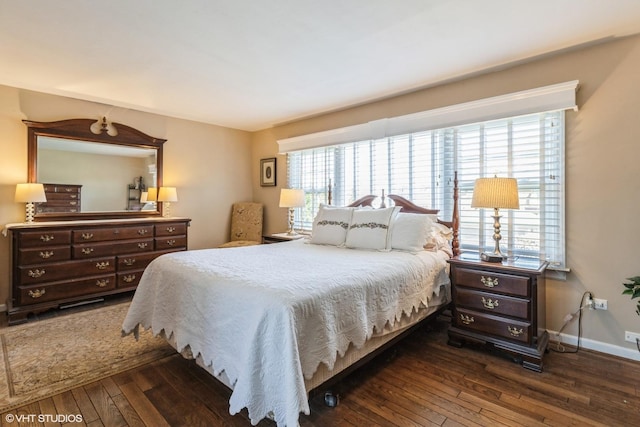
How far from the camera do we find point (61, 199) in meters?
3.69

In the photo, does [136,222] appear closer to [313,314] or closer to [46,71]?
[46,71]

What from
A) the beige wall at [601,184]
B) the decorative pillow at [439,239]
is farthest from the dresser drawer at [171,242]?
the beige wall at [601,184]

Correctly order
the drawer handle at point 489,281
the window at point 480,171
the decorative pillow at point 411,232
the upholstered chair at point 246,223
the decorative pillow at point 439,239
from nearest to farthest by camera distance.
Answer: the drawer handle at point 489,281 → the window at point 480,171 → the decorative pillow at point 411,232 → the decorative pillow at point 439,239 → the upholstered chair at point 246,223

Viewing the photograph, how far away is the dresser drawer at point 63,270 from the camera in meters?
3.12

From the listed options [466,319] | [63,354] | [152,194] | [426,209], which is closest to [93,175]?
[152,194]

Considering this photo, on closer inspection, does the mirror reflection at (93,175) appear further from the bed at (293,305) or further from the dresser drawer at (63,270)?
the bed at (293,305)

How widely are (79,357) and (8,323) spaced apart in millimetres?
1353

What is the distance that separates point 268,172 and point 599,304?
437 centimetres

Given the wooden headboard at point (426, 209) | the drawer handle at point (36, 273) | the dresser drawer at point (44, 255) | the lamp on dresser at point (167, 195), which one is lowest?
the drawer handle at point (36, 273)

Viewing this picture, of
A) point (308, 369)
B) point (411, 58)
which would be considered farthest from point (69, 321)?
point (411, 58)

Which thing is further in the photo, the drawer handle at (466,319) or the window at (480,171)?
the window at (480,171)

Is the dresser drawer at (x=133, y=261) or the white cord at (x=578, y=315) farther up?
the dresser drawer at (x=133, y=261)

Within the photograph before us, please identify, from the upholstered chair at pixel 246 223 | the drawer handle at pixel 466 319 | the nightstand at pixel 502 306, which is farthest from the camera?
the upholstered chair at pixel 246 223

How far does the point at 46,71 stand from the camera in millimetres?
3021
